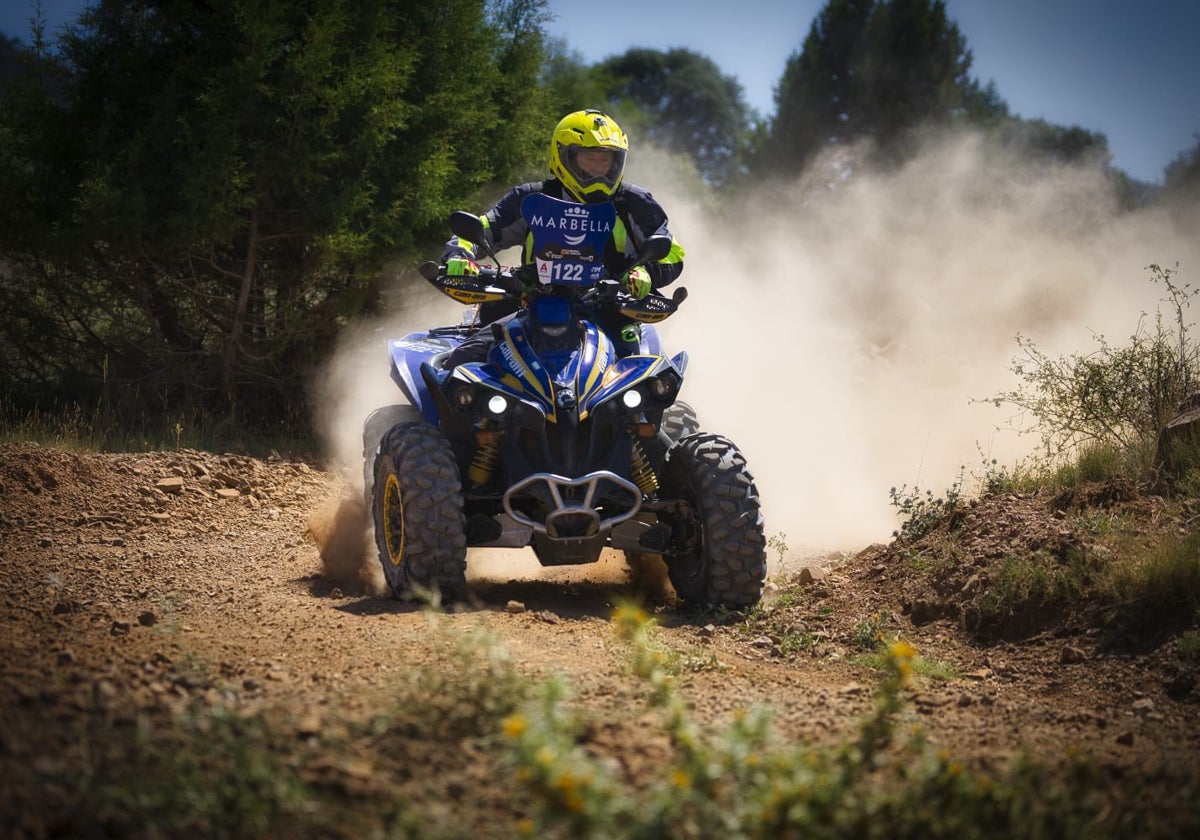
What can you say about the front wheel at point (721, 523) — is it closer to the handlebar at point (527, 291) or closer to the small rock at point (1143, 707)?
the handlebar at point (527, 291)

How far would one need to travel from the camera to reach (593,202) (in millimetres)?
8547

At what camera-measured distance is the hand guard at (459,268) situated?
317 inches

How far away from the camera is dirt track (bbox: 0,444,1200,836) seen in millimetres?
4168

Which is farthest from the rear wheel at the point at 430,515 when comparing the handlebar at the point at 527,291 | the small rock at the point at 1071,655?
the small rock at the point at 1071,655

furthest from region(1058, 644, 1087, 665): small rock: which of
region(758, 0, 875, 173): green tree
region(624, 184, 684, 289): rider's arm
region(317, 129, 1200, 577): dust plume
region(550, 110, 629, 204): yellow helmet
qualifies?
region(758, 0, 875, 173): green tree

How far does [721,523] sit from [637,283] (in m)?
1.68

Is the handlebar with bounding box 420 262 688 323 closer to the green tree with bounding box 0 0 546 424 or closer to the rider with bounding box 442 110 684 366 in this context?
the rider with bounding box 442 110 684 366

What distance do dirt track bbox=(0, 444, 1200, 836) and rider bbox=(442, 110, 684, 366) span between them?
5.95ft

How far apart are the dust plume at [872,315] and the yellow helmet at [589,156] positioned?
9.13 ft

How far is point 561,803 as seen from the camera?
3.42 meters

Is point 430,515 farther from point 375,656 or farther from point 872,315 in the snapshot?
point 872,315

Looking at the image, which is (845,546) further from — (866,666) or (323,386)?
(323,386)

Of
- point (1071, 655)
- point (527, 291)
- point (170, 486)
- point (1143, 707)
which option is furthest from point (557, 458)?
point (170, 486)

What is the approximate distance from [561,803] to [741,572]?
14.0ft
